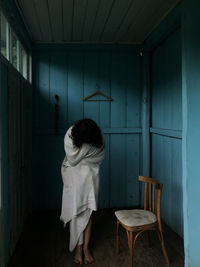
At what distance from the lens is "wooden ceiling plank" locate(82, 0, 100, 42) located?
230 cm

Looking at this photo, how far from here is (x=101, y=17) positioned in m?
2.57

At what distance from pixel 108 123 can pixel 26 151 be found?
1232 mm

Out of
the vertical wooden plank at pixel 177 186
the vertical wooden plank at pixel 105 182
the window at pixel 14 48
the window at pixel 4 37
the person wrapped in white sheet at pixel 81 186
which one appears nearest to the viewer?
the window at pixel 4 37

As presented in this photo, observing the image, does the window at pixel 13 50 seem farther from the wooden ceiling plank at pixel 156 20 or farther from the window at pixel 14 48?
the wooden ceiling plank at pixel 156 20

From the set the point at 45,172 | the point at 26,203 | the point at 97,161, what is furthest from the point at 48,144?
the point at 97,161

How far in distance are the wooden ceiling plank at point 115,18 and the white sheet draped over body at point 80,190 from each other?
134 centimetres

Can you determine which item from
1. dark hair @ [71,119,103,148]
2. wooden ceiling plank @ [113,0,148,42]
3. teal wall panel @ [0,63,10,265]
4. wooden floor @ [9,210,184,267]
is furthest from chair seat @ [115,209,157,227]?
wooden ceiling plank @ [113,0,148,42]

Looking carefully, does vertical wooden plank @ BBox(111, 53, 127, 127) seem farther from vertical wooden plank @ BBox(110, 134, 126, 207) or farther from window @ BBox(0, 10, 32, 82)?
window @ BBox(0, 10, 32, 82)

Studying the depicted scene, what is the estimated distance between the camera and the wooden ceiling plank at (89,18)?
230 centimetres

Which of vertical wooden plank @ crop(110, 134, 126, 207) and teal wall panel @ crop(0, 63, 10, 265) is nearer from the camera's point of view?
teal wall panel @ crop(0, 63, 10, 265)

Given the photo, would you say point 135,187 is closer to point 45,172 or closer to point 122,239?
point 122,239

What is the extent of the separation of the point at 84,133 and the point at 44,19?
1.50m

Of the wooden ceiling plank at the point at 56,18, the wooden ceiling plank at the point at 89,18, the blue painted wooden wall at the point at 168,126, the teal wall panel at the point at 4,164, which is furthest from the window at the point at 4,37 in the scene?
the blue painted wooden wall at the point at 168,126

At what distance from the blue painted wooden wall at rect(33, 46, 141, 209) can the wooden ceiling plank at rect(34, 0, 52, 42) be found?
0.24 metres
